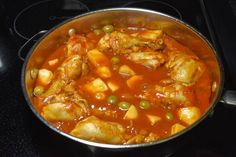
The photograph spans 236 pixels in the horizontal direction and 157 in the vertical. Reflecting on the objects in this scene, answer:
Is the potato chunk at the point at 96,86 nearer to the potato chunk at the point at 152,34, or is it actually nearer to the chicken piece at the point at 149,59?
the chicken piece at the point at 149,59

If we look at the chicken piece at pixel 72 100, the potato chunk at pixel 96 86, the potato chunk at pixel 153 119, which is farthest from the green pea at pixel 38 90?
the potato chunk at pixel 153 119

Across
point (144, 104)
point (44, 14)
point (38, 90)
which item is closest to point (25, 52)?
point (44, 14)

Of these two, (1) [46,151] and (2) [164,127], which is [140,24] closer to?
(2) [164,127]

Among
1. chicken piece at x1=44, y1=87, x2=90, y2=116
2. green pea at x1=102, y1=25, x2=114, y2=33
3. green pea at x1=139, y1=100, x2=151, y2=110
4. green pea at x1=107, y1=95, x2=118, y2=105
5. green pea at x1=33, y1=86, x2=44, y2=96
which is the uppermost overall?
green pea at x1=102, y1=25, x2=114, y2=33

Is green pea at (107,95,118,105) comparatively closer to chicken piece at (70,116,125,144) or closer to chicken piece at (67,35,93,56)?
chicken piece at (70,116,125,144)

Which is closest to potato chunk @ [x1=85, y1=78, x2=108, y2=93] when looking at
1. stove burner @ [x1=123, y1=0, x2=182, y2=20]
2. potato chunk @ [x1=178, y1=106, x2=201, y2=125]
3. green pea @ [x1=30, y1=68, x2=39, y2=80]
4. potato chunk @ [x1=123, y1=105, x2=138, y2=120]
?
potato chunk @ [x1=123, y1=105, x2=138, y2=120]

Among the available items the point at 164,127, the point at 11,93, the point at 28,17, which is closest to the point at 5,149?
the point at 11,93

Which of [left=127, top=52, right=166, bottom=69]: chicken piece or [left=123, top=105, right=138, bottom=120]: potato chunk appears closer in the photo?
[left=123, top=105, right=138, bottom=120]: potato chunk

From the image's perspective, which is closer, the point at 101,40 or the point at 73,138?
the point at 73,138

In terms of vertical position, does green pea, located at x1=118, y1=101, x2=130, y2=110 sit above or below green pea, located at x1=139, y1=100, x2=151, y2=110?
below
